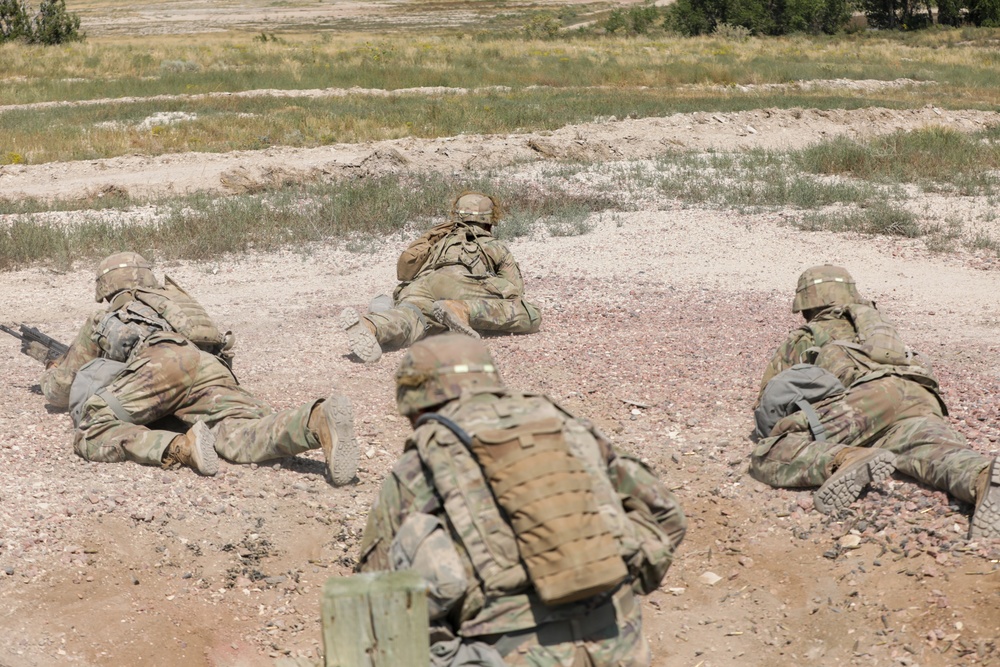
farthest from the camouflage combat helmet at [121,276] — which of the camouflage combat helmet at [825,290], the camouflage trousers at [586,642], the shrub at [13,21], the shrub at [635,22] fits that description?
the shrub at [635,22]

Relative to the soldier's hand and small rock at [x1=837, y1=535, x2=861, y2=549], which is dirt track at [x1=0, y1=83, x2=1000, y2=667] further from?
the soldier's hand

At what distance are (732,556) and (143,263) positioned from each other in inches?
162

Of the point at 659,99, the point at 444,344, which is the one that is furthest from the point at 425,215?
the point at 659,99

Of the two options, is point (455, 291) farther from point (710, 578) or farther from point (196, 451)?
point (710, 578)

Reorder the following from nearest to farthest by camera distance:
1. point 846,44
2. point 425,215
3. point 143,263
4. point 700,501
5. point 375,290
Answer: point 700,501 → point 143,263 → point 375,290 → point 425,215 → point 846,44

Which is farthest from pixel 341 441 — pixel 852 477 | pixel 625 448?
pixel 852 477

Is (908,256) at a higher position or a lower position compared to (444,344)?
lower

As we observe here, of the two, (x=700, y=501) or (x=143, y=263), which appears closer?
(x=700, y=501)

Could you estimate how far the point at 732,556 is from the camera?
5.90m

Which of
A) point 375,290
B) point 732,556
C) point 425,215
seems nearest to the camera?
point 732,556

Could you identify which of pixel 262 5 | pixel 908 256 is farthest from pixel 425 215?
pixel 262 5

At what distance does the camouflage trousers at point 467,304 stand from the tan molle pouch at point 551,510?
233 inches

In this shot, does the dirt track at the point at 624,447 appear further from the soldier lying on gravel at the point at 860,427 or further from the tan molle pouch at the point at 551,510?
the tan molle pouch at the point at 551,510

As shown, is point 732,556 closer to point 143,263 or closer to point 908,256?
point 143,263
